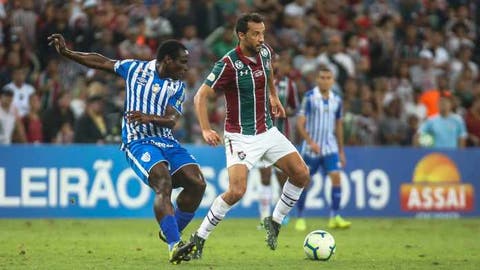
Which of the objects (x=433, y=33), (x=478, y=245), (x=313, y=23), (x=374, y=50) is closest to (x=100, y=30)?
(x=313, y=23)

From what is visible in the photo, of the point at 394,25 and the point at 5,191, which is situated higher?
the point at 394,25

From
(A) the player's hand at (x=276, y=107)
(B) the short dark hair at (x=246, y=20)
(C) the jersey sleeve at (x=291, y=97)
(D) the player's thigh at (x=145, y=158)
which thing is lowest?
(D) the player's thigh at (x=145, y=158)

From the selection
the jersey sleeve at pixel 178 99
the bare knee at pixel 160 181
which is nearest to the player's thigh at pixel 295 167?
the jersey sleeve at pixel 178 99

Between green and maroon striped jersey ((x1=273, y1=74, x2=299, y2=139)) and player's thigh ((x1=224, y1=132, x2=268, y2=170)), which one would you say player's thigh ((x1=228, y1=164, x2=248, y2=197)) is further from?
green and maroon striped jersey ((x1=273, y1=74, x2=299, y2=139))

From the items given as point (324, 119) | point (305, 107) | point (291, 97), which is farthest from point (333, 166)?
point (291, 97)

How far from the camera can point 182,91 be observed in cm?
1156

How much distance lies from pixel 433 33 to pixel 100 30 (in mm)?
8561

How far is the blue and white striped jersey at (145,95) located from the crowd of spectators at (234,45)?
849 cm

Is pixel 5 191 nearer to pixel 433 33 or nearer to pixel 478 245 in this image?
pixel 478 245

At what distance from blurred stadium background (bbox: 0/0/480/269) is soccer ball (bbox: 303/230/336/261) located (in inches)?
123

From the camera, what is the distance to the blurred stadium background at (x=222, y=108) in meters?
19.1

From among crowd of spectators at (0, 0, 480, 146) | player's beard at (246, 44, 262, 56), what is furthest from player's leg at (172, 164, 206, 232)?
crowd of spectators at (0, 0, 480, 146)

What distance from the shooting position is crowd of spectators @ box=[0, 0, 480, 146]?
796 inches

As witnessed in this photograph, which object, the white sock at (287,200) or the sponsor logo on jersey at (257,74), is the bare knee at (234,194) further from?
the sponsor logo on jersey at (257,74)
